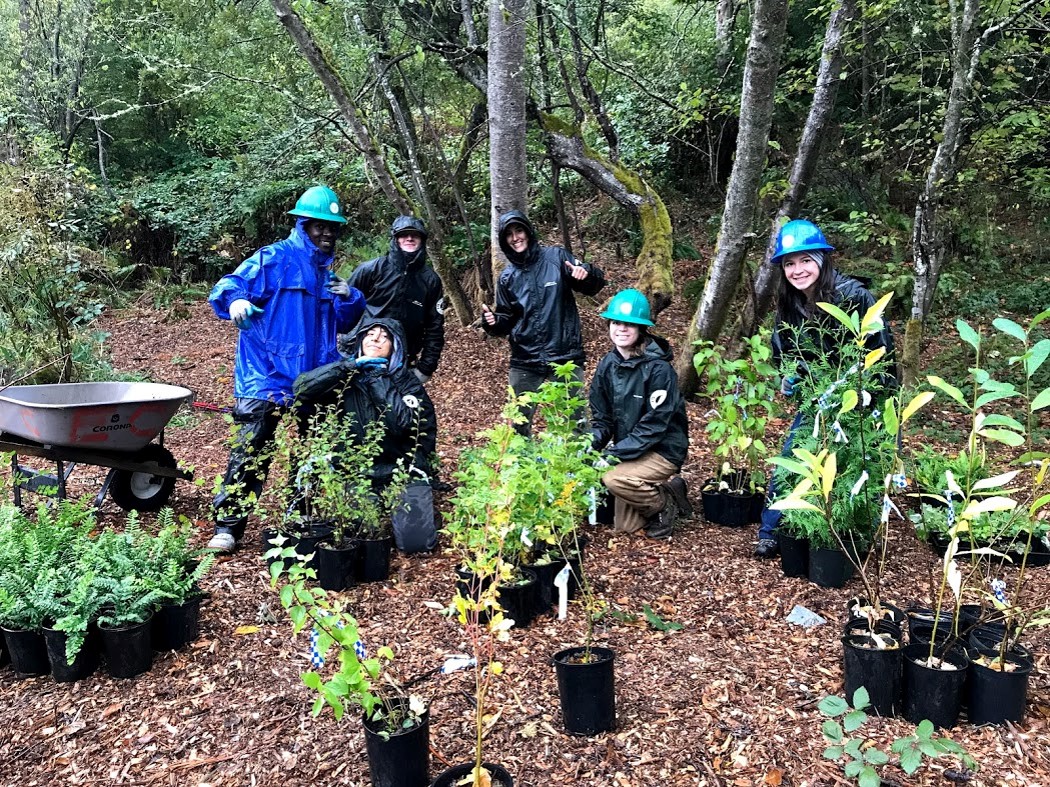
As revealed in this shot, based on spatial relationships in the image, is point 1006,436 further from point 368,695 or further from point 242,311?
point 242,311

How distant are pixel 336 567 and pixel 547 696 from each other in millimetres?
1289

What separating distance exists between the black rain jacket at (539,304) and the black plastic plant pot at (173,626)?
2.50 m

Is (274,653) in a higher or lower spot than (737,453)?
lower

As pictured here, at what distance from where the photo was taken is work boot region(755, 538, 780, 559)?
390 cm

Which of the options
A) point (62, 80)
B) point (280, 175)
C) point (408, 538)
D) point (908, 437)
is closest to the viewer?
point (408, 538)

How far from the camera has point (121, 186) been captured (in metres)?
13.5

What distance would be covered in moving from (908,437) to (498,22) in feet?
15.3

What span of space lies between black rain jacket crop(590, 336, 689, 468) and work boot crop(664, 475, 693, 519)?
0.12m

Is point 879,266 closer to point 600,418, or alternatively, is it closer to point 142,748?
point 600,418

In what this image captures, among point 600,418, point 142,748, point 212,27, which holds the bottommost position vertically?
point 142,748

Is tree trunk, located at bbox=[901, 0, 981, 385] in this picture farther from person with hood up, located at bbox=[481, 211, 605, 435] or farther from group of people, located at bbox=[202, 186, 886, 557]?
person with hood up, located at bbox=[481, 211, 605, 435]

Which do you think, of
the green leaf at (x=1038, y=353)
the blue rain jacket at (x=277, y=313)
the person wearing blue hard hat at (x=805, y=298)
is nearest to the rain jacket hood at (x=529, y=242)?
the blue rain jacket at (x=277, y=313)

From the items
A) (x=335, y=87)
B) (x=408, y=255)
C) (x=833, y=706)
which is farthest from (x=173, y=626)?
(x=335, y=87)

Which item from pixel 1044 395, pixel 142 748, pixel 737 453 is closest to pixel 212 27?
pixel 737 453
